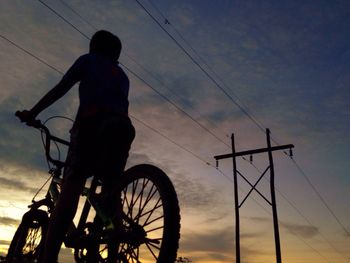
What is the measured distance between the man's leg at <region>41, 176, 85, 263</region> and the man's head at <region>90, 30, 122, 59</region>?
1362mm

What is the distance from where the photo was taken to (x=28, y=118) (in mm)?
3504

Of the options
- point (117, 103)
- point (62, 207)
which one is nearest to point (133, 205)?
point (62, 207)

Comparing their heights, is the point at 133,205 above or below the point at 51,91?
below

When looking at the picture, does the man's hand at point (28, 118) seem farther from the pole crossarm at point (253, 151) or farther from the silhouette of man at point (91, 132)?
the pole crossarm at point (253, 151)

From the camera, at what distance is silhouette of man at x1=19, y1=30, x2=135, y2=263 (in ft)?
10.2

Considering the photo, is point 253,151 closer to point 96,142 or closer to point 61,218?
point 96,142

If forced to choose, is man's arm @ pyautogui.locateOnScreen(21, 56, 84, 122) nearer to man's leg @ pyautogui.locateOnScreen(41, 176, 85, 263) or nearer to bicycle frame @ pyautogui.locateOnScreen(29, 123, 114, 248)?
bicycle frame @ pyautogui.locateOnScreen(29, 123, 114, 248)

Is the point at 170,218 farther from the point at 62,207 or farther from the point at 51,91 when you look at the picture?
the point at 51,91

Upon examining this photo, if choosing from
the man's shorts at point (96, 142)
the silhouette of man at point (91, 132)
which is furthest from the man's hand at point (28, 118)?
the man's shorts at point (96, 142)

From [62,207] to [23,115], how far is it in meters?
1.10

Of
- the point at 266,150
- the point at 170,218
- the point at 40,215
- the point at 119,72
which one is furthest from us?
the point at 266,150

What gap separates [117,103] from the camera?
3.35 meters

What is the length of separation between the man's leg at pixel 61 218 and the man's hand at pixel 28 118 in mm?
812

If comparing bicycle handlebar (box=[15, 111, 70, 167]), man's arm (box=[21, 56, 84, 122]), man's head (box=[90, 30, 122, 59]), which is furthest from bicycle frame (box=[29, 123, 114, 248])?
man's head (box=[90, 30, 122, 59])
